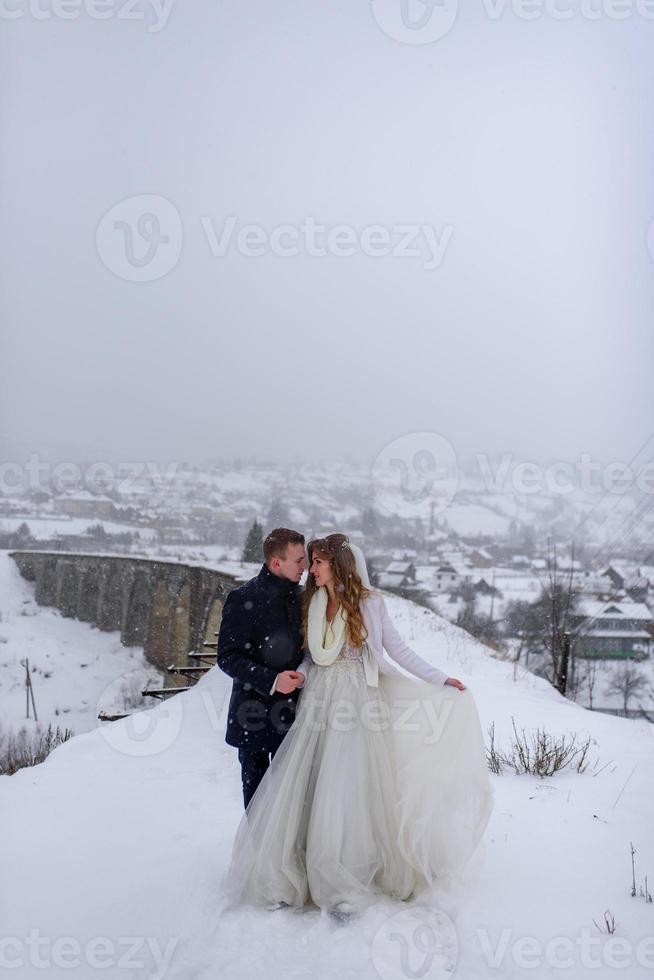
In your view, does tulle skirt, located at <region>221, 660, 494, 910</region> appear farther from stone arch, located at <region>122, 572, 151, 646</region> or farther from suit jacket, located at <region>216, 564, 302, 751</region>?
stone arch, located at <region>122, 572, 151, 646</region>

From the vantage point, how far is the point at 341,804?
10.2 ft

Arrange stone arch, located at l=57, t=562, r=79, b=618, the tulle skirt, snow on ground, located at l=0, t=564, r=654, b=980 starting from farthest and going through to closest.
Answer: stone arch, located at l=57, t=562, r=79, b=618 < the tulle skirt < snow on ground, located at l=0, t=564, r=654, b=980

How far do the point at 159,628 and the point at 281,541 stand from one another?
29808 mm

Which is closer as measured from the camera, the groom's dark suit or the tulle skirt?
the tulle skirt

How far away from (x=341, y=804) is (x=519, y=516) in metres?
66.0

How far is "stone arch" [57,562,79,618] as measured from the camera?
37406 mm

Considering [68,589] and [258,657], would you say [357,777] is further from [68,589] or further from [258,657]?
[68,589]

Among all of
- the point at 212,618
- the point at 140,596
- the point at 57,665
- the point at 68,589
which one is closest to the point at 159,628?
the point at 140,596

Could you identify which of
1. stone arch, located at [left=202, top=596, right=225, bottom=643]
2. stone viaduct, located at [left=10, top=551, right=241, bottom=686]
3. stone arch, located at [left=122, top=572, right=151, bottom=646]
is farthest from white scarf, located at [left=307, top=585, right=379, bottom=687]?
stone arch, located at [left=122, top=572, right=151, bottom=646]

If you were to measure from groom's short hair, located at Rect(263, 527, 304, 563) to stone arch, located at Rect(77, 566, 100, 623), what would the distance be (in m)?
35.3

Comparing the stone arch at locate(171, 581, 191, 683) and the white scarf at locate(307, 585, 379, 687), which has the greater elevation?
the white scarf at locate(307, 585, 379, 687)

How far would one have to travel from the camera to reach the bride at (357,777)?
3082mm

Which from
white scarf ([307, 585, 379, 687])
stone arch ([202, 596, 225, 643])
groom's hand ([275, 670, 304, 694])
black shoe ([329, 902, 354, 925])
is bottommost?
stone arch ([202, 596, 225, 643])

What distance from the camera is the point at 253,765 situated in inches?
136
